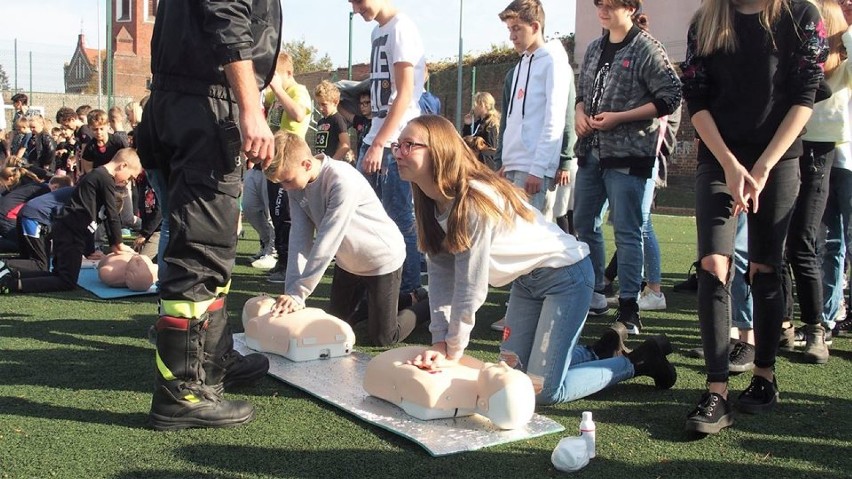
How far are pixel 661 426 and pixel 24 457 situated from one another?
7.70ft

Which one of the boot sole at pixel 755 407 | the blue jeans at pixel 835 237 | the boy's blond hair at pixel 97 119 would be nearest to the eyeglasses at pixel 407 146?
the boot sole at pixel 755 407

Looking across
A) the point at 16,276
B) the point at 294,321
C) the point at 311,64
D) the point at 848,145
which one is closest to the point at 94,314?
the point at 16,276

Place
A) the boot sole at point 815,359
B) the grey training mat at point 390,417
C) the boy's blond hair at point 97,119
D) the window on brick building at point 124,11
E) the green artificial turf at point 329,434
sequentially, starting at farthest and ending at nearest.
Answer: the window on brick building at point 124,11
the boy's blond hair at point 97,119
the boot sole at point 815,359
the grey training mat at point 390,417
the green artificial turf at point 329,434

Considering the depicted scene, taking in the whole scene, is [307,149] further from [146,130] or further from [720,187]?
[720,187]

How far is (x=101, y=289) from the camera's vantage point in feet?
19.5

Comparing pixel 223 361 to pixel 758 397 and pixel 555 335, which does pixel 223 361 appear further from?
pixel 758 397

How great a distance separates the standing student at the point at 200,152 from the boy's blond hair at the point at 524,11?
2170 millimetres

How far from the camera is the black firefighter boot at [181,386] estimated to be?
2.97 metres

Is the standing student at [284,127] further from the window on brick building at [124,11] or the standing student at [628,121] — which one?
the window on brick building at [124,11]

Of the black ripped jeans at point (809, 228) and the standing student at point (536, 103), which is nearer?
the black ripped jeans at point (809, 228)

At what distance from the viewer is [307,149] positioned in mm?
4102

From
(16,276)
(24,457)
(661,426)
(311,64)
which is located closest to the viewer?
(24,457)

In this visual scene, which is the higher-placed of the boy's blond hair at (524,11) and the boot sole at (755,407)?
the boy's blond hair at (524,11)

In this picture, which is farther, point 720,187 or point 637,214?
point 637,214
